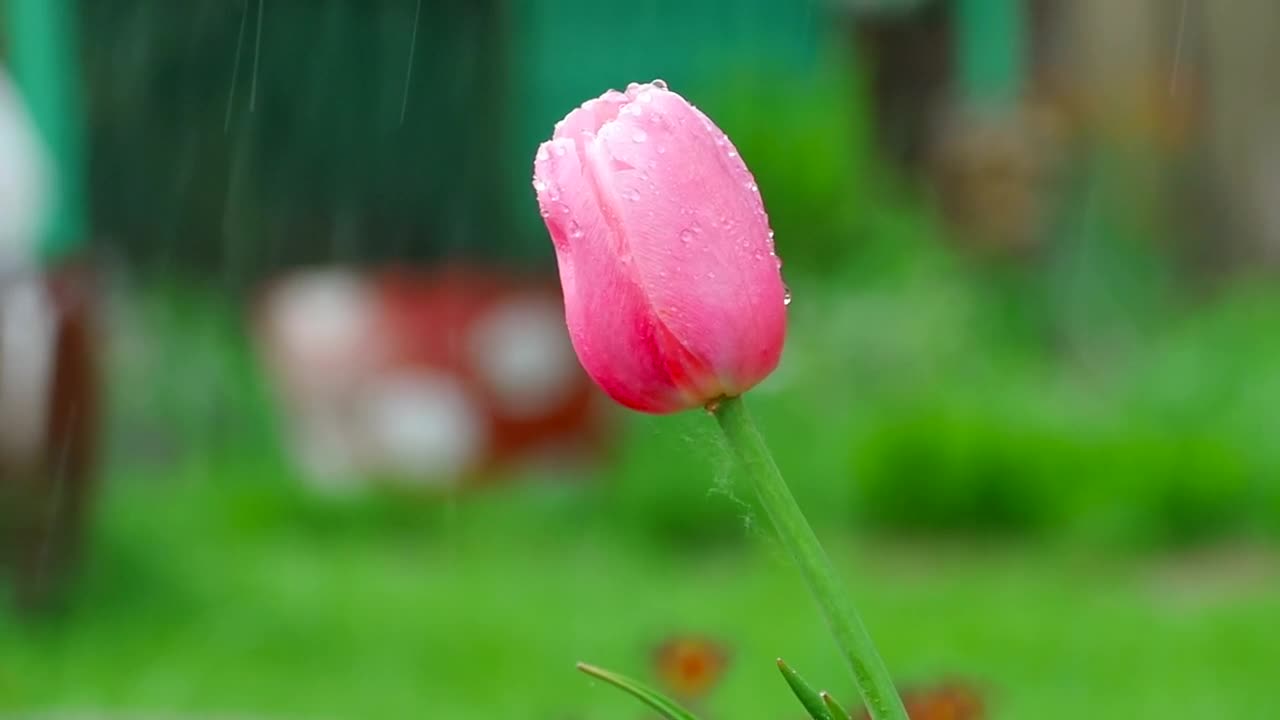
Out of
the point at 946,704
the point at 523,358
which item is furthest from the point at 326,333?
the point at 946,704

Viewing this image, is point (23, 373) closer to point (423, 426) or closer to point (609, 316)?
point (423, 426)

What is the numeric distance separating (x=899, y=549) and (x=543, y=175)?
468 cm

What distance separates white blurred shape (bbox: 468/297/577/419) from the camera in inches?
248

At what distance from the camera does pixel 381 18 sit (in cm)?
983

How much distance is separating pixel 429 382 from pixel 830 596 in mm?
5504

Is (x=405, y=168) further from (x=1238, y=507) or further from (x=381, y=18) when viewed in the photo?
(x=1238, y=507)

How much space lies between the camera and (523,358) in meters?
6.32

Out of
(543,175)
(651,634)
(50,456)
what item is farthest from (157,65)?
(543,175)

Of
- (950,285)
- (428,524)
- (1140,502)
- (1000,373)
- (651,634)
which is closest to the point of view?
(651,634)

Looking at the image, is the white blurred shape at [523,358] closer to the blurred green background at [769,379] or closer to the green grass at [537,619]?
the blurred green background at [769,379]

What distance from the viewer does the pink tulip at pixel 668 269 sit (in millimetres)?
810

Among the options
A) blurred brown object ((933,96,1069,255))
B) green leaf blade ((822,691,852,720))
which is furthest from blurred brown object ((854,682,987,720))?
blurred brown object ((933,96,1069,255))

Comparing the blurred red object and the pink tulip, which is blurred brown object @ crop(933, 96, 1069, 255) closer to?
the blurred red object

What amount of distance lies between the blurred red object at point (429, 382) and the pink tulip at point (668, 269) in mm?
5244
